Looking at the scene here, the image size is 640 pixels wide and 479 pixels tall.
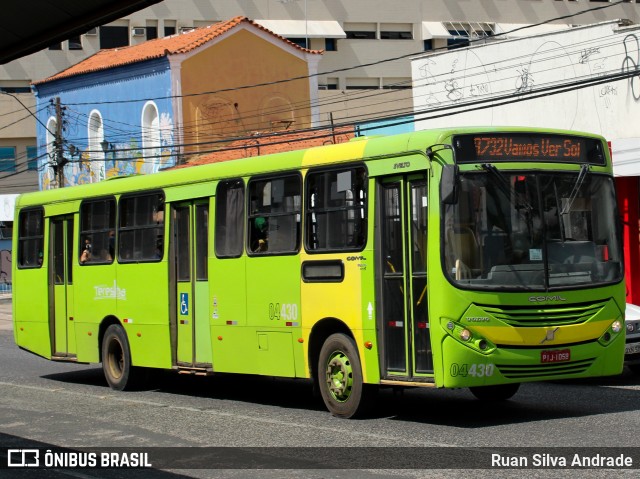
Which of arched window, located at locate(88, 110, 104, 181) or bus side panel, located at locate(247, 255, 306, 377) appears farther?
arched window, located at locate(88, 110, 104, 181)

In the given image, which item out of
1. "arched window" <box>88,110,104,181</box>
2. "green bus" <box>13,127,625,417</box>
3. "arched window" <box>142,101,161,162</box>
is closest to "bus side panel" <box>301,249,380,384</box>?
"green bus" <box>13,127,625,417</box>

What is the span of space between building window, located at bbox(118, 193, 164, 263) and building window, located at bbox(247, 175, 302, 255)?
2478 millimetres

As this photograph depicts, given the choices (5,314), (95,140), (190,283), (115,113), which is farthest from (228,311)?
(95,140)

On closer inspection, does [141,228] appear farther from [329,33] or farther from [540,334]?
[329,33]

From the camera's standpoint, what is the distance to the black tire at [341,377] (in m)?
13.3

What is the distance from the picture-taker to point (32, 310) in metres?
20.5

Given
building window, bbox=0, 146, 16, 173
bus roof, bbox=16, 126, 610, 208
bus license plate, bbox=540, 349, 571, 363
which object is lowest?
bus license plate, bbox=540, 349, 571, 363

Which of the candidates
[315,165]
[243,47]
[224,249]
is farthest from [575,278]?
[243,47]

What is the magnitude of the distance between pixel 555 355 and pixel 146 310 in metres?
7.03

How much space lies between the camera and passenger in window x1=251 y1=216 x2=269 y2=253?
14.9 m

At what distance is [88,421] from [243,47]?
3489 cm

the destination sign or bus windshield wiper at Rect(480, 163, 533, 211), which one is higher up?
the destination sign

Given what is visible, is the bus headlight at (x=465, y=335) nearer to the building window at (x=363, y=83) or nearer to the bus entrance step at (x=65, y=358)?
the bus entrance step at (x=65, y=358)

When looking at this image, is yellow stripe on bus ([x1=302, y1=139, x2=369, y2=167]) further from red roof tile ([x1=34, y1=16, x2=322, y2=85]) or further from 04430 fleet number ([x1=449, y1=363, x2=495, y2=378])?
red roof tile ([x1=34, y1=16, x2=322, y2=85])
